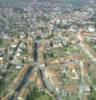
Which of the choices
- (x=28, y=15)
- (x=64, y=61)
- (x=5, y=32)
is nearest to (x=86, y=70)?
(x=64, y=61)

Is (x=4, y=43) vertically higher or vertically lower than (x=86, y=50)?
higher

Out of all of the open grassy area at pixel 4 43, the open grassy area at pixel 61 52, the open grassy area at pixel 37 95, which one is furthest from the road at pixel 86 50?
the open grassy area at pixel 37 95

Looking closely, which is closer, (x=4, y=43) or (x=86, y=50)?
(x=86, y=50)

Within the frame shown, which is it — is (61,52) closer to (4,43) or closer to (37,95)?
(4,43)

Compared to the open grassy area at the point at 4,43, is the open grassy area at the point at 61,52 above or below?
below

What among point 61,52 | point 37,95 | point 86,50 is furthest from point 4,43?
point 37,95

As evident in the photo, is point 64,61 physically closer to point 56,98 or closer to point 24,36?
point 56,98

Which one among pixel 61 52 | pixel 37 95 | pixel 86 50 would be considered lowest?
pixel 37 95

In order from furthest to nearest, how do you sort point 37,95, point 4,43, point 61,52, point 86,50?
point 4,43
point 86,50
point 61,52
point 37,95

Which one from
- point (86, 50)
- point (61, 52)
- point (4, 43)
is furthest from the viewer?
point (4, 43)

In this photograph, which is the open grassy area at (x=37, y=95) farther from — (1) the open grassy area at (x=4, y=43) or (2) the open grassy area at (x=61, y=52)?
(1) the open grassy area at (x=4, y=43)

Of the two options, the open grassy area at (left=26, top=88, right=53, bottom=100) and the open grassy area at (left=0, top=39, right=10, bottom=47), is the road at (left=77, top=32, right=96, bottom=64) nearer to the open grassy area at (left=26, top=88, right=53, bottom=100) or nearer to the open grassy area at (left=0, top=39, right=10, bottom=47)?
the open grassy area at (left=0, top=39, right=10, bottom=47)
